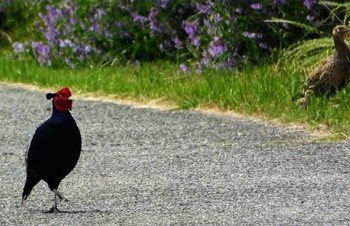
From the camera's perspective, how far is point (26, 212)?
7.77m

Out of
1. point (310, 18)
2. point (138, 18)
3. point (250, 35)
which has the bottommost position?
point (138, 18)

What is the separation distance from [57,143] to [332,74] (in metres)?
4.38

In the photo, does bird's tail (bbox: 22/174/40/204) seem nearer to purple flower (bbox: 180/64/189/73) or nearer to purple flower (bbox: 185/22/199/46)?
purple flower (bbox: 180/64/189/73)

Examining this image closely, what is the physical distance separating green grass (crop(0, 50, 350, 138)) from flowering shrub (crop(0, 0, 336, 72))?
0.33 meters

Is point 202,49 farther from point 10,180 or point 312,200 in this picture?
point 312,200

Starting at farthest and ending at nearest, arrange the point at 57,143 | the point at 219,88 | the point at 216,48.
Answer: the point at 216,48 < the point at 219,88 < the point at 57,143

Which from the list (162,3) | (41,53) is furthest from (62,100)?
(41,53)

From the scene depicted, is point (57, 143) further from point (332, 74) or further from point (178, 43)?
point (178, 43)

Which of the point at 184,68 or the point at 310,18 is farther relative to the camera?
the point at 184,68

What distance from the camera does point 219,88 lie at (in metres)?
12.5

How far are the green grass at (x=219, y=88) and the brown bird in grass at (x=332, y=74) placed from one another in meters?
0.11

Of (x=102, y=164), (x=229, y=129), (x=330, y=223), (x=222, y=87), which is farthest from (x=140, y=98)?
(x=330, y=223)

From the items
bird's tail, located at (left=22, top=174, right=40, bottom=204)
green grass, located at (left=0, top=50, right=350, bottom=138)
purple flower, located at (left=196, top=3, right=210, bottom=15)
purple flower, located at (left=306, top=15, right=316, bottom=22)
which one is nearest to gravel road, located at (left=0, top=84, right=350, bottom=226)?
bird's tail, located at (left=22, top=174, right=40, bottom=204)

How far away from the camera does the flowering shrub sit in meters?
13.9
